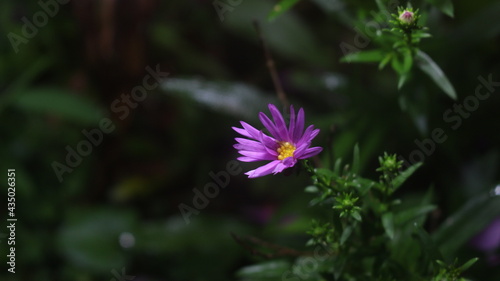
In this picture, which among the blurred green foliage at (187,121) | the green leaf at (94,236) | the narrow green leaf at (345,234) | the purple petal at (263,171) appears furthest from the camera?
the green leaf at (94,236)

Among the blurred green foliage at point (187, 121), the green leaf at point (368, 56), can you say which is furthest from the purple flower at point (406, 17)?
the blurred green foliage at point (187, 121)

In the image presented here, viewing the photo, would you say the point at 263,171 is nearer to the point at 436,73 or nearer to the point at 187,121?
the point at 436,73

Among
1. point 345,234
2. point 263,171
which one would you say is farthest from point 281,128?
point 345,234

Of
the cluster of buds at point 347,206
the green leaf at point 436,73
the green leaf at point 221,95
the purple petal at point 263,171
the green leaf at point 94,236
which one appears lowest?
the cluster of buds at point 347,206

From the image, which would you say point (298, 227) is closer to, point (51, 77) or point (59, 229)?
point (59, 229)

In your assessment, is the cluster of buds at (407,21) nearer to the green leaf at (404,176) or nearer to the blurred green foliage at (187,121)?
the green leaf at (404,176)

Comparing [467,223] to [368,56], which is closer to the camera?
[368,56]
